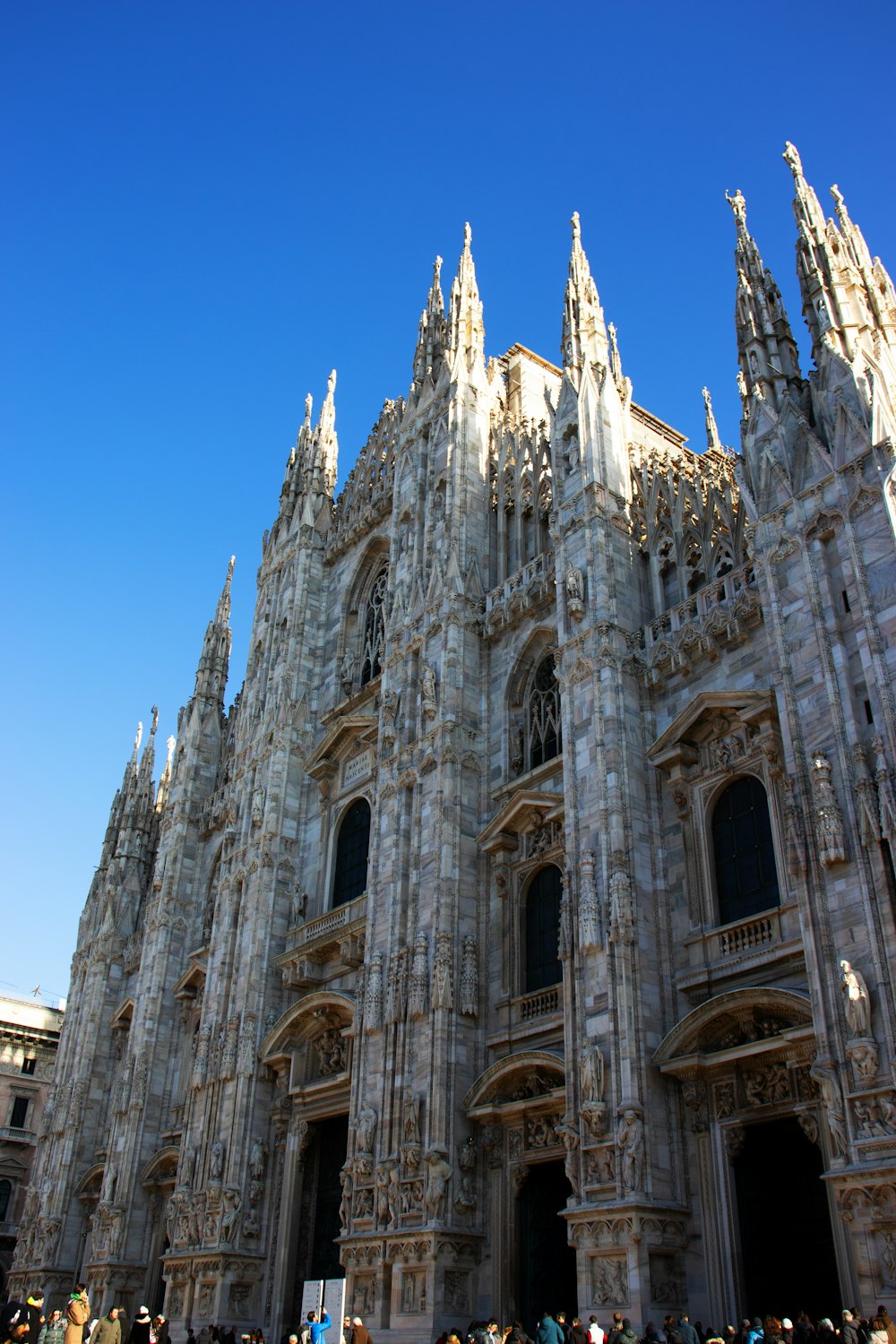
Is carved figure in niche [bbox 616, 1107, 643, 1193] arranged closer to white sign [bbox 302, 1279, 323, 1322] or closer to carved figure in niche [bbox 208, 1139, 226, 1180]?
white sign [bbox 302, 1279, 323, 1322]

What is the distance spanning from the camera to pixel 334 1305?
48.1 ft

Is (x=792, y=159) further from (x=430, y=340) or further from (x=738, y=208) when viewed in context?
(x=430, y=340)

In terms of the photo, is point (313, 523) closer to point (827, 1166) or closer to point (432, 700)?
point (432, 700)

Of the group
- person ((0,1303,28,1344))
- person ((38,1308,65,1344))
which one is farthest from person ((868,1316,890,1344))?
person ((0,1303,28,1344))

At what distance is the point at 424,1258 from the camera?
62.2ft

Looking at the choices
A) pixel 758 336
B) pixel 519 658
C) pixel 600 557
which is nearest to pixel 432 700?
pixel 519 658

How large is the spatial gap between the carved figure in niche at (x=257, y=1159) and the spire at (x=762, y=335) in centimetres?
1818

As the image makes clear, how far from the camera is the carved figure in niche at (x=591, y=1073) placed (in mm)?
17094

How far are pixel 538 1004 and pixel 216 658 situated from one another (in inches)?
864

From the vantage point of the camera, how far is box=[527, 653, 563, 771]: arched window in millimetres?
23047

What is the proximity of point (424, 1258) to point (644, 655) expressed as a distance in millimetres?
10580

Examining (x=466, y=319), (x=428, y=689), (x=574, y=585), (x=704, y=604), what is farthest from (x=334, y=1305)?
(x=466, y=319)

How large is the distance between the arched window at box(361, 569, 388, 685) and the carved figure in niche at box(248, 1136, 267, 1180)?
11.2 meters

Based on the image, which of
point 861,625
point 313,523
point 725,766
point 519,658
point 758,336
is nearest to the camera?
point 861,625
